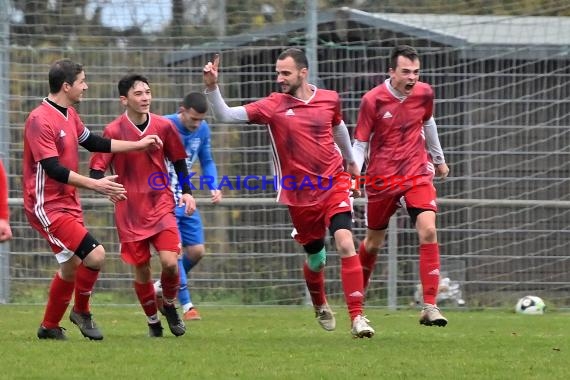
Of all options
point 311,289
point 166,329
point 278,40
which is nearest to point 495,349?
point 311,289

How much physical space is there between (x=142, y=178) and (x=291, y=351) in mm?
1833

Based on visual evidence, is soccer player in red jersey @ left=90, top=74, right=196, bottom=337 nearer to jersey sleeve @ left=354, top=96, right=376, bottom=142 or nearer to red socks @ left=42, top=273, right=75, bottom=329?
red socks @ left=42, top=273, right=75, bottom=329

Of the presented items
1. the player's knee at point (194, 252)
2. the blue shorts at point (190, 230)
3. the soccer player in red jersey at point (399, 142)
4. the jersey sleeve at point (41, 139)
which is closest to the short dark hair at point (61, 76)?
the jersey sleeve at point (41, 139)

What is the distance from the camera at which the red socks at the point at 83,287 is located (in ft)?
30.3

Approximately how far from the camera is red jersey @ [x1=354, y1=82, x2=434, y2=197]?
33.1 ft

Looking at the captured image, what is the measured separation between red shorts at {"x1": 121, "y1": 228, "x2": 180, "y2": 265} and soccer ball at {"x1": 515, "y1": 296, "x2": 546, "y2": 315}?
5.00m

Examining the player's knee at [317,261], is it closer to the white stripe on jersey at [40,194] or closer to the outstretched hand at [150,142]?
the outstretched hand at [150,142]

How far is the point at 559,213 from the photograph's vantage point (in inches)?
550

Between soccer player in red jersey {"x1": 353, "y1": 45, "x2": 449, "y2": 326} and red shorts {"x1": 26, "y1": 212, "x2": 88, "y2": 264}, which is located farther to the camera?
soccer player in red jersey {"x1": 353, "y1": 45, "x2": 449, "y2": 326}

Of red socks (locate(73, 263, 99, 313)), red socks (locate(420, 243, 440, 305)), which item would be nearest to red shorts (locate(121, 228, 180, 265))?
red socks (locate(73, 263, 99, 313))

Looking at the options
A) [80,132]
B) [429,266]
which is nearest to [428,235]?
[429,266]

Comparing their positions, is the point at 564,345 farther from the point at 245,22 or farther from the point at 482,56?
the point at 245,22

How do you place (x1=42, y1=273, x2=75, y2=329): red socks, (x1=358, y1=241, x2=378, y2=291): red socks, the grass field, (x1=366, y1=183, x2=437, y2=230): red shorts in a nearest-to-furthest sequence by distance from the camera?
the grass field < (x1=42, y1=273, x2=75, y2=329): red socks < (x1=366, y1=183, x2=437, y2=230): red shorts < (x1=358, y1=241, x2=378, y2=291): red socks

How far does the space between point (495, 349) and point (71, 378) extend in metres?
3.04
